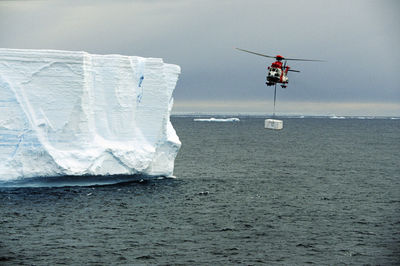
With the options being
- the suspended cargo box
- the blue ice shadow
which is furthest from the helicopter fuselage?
the suspended cargo box

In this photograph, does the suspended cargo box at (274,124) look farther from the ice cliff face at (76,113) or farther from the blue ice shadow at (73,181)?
the ice cliff face at (76,113)

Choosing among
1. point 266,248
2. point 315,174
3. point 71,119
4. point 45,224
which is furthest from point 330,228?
point 315,174

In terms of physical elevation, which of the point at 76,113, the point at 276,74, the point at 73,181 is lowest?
A: the point at 73,181

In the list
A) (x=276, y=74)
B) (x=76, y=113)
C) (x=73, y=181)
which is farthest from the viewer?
(x=276, y=74)

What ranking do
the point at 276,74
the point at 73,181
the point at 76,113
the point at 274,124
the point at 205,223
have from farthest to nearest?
1. the point at 274,124
2. the point at 276,74
3. the point at 73,181
4. the point at 76,113
5. the point at 205,223

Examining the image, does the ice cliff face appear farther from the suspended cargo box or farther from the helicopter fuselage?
the suspended cargo box

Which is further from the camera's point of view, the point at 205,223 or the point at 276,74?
the point at 276,74

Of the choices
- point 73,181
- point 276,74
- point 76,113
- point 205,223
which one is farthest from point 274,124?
point 205,223

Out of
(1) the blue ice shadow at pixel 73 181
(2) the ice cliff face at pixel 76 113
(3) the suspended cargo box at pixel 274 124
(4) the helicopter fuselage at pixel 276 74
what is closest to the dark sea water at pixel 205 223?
(1) the blue ice shadow at pixel 73 181

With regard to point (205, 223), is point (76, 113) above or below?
above

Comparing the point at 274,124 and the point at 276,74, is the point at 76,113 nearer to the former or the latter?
the point at 276,74
